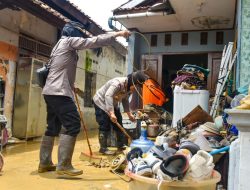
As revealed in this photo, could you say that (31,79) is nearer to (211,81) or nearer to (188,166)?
(211,81)

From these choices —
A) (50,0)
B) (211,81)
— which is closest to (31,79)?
(50,0)

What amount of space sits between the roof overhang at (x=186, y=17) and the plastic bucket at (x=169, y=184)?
16.5 feet

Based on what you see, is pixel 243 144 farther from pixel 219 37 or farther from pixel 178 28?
pixel 178 28

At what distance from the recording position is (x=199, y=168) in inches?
80.1

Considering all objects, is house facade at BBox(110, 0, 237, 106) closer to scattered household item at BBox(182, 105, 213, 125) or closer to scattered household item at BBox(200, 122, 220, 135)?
scattered household item at BBox(182, 105, 213, 125)

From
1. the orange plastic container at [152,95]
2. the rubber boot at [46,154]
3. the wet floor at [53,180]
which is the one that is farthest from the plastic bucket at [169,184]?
the orange plastic container at [152,95]

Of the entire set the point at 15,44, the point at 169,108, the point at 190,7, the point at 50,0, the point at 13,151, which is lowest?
the point at 13,151

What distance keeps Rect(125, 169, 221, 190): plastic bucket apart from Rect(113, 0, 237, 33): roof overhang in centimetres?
502

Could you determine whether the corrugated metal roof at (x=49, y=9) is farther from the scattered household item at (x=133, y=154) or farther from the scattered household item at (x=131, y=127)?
the scattered household item at (x=133, y=154)

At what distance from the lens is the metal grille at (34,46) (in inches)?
345

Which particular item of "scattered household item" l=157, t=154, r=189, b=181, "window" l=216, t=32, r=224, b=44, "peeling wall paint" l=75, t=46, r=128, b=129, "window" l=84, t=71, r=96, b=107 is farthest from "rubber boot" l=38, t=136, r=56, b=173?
"window" l=84, t=71, r=96, b=107

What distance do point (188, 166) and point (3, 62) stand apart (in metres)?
7.06

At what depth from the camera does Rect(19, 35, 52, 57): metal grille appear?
877 cm

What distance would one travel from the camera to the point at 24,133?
27.4 ft
